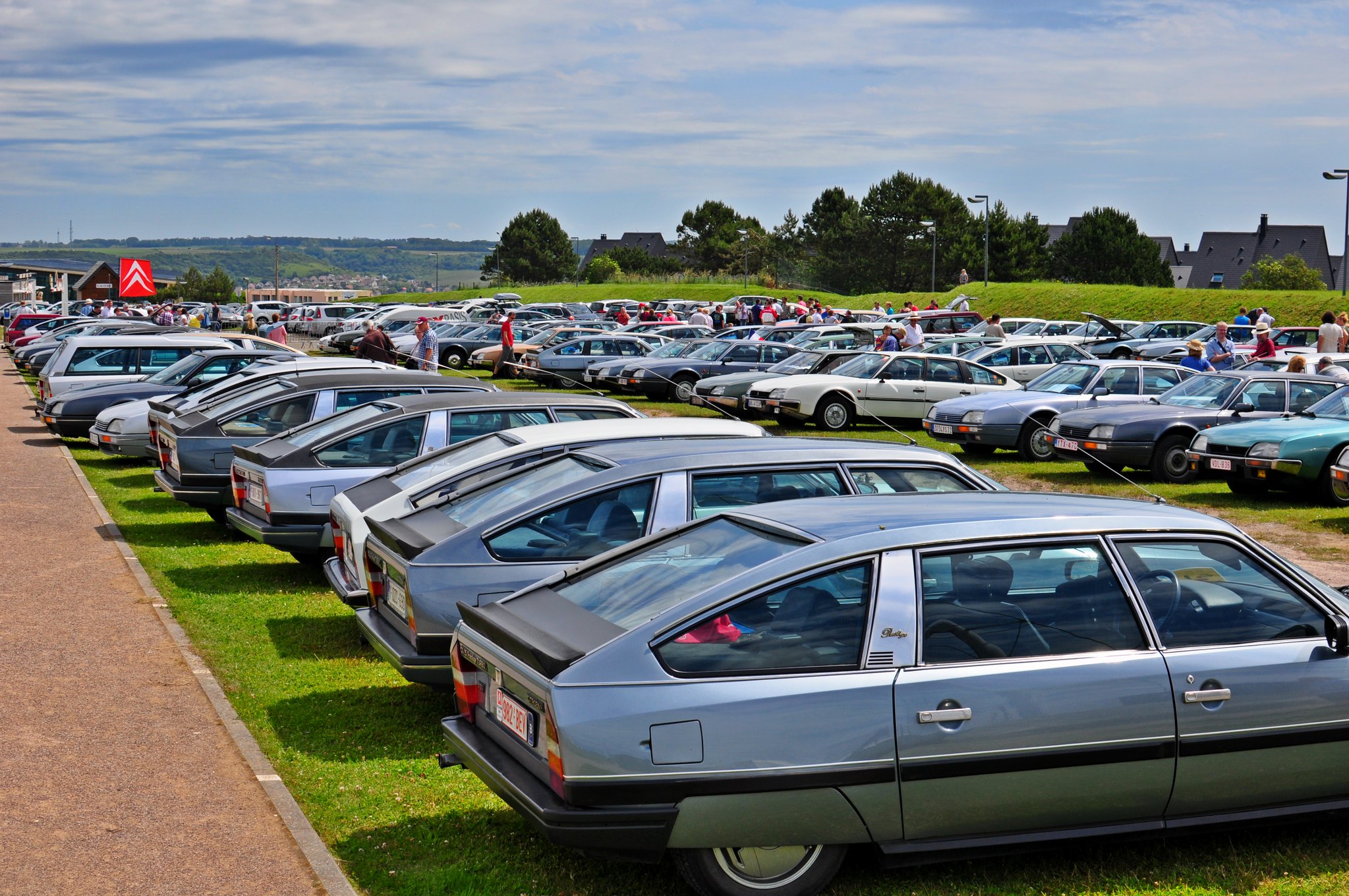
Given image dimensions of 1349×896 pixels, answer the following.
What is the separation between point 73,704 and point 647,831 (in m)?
4.30

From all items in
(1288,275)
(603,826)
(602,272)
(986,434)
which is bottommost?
(603,826)

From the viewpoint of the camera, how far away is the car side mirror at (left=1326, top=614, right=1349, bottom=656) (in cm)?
501

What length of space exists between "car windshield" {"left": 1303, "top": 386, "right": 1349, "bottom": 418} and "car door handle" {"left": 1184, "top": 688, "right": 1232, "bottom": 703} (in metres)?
12.4

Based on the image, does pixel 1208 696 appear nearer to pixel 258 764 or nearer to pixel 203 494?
pixel 258 764

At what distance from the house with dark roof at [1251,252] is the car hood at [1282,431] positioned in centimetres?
10353

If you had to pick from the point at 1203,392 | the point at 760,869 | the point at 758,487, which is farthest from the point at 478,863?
the point at 1203,392

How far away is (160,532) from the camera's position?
12.9 metres

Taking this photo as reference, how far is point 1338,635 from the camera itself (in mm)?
5008

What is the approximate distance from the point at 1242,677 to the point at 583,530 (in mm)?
3287

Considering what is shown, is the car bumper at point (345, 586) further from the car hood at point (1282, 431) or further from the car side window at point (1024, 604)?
the car hood at point (1282, 431)

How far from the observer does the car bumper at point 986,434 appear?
1944cm

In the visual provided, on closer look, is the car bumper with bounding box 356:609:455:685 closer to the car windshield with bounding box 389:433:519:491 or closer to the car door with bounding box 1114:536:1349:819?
the car windshield with bounding box 389:433:519:491

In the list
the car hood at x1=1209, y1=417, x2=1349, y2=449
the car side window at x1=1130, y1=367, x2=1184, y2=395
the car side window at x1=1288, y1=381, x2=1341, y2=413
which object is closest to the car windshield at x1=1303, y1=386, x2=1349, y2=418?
the car hood at x1=1209, y1=417, x2=1349, y2=449

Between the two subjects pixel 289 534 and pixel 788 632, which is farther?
pixel 289 534
